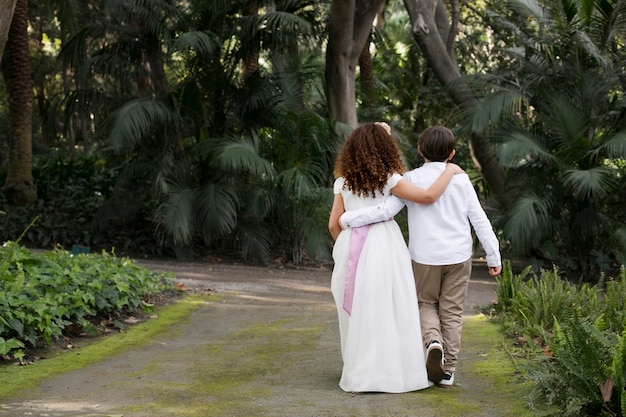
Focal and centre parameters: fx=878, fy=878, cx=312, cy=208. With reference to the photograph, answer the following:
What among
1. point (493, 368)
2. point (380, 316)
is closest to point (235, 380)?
point (380, 316)

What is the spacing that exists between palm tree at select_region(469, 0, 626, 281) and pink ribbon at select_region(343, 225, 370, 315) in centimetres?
911

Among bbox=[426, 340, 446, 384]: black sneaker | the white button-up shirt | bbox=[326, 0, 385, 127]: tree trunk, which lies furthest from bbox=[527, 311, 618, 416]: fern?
bbox=[326, 0, 385, 127]: tree trunk

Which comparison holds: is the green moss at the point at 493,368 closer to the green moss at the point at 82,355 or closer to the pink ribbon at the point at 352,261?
the pink ribbon at the point at 352,261

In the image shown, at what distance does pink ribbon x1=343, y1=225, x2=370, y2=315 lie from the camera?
5.80m

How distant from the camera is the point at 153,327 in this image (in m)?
8.45

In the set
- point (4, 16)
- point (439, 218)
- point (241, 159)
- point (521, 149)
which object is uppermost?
point (4, 16)

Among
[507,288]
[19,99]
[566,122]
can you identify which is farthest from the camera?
[19,99]

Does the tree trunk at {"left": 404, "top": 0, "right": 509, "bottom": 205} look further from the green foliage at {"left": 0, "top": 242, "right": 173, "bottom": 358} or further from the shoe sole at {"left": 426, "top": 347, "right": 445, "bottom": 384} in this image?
the shoe sole at {"left": 426, "top": 347, "right": 445, "bottom": 384}

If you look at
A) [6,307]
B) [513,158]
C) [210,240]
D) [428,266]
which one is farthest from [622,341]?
[210,240]

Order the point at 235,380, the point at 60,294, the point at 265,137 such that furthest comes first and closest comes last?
the point at 265,137
the point at 60,294
the point at 235,380

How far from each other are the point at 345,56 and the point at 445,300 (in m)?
12.2

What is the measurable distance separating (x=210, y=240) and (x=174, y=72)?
13.8 feet

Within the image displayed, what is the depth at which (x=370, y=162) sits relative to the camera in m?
5.79

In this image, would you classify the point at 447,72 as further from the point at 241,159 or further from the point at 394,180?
the point at 394,180
